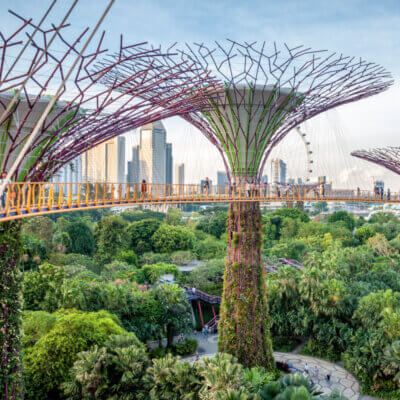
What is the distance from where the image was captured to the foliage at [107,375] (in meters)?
13.2

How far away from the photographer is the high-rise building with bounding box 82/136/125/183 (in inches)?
645

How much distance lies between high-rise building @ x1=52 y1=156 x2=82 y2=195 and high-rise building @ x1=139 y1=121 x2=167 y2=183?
2963mm

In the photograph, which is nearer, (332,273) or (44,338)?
(44,338)

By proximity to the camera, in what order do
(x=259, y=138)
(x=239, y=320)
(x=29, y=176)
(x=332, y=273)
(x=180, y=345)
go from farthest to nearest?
1. (x=332, y=273)
2. (x=180, y=345)
3. (x=259, y=138)
4. (x=239, y=320)
5. (x=29, y=176)

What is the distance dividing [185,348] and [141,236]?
2007cm

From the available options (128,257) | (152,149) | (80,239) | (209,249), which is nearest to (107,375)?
(152,149)

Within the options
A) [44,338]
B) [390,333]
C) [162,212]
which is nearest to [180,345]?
[44,338]

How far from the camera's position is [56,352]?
14383 mm

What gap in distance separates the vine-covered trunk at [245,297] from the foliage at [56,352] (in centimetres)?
535

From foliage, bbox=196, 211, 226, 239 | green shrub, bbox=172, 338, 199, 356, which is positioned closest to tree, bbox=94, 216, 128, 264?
foliage, bbox=196, 211, 226, 239

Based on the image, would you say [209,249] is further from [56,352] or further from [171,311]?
[56,352]

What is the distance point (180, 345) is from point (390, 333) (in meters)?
11.5

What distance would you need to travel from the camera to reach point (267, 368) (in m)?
16.8

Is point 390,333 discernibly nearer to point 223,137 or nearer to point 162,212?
point 223,137
